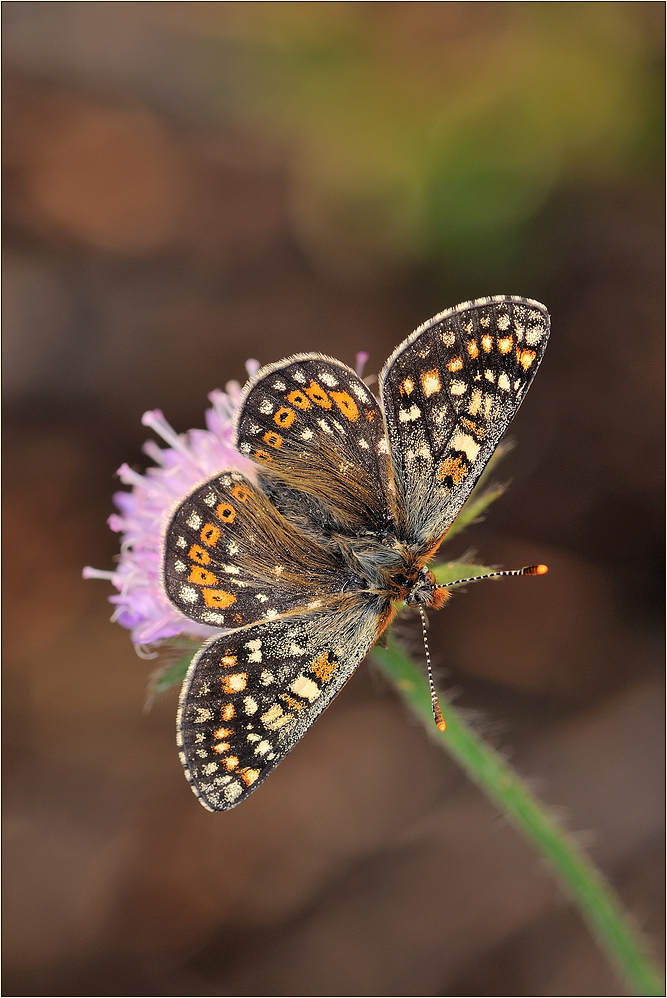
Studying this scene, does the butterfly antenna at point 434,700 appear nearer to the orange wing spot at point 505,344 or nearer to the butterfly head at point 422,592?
the butterfly head at point 422,592

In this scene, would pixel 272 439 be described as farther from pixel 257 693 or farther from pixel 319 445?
pixel 257 693

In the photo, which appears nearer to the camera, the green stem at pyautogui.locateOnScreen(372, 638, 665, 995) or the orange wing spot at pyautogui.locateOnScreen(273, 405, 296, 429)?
the orange wing spot at pyautogui.locateOnScreen(273, 405, 296, 429)

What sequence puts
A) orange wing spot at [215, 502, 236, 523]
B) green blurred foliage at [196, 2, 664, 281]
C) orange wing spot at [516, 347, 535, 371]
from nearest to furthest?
orange wing spot at [516, 347, 535, 371] < orange wing spot at [215, 502, 236, 523] < green blurred foliage at [196, 2, 664, 281]

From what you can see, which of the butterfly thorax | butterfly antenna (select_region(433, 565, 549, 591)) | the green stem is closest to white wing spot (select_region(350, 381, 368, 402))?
the butterfly thorax

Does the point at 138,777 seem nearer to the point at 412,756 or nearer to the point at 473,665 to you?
the point at 412,756

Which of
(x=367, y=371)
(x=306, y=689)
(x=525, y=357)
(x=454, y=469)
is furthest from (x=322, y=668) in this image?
(x=367, y=371)

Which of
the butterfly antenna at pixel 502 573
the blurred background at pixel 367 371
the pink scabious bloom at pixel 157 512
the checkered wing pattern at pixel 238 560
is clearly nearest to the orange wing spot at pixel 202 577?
the checkered wing pattern at pixel 238 560

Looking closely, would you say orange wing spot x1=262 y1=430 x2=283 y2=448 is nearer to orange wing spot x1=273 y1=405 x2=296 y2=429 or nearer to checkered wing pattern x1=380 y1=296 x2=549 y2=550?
orange wing spot x1=273 y1=405 x2=296 y2=429
